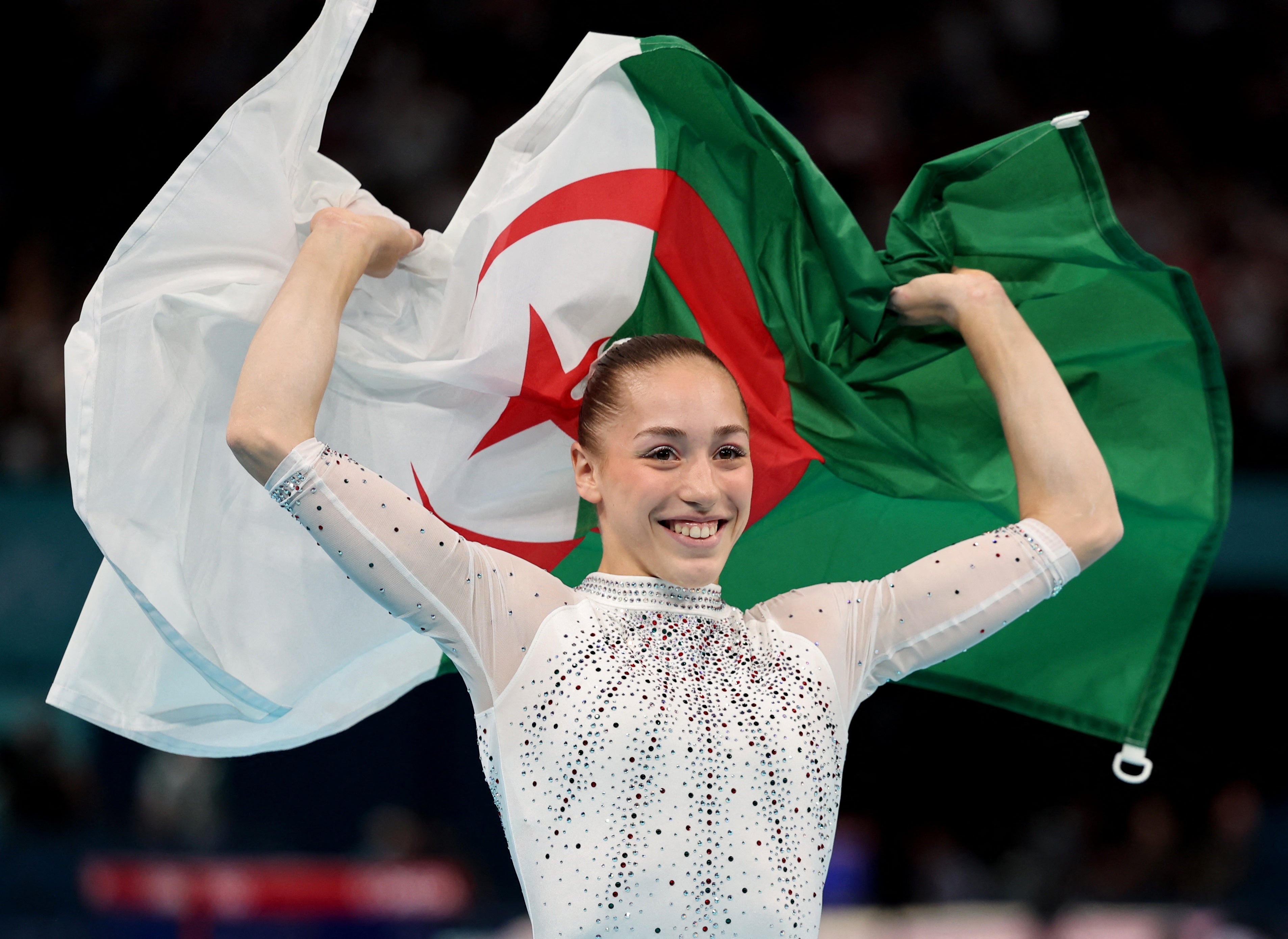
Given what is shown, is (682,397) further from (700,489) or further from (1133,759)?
(1133,759)

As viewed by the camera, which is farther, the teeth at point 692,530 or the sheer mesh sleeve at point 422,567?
the teeth at point 692,530

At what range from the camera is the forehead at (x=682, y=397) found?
6.66 ft

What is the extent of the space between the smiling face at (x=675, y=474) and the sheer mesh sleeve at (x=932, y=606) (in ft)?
0.71

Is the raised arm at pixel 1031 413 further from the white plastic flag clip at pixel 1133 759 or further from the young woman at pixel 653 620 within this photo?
the white plastic flag clip at pixel 1133 759

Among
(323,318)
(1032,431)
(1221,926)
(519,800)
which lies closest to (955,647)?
(1032,431)

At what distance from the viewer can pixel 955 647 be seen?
216 centimetres

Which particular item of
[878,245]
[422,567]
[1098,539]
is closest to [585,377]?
[422,567]

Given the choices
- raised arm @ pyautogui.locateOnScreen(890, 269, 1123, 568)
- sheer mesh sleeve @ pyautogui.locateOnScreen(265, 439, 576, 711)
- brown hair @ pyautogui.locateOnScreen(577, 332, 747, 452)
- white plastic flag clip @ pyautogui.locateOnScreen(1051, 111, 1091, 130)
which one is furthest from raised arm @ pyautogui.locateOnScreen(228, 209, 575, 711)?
white plastic flag clip @ pyautogui.locateOnScreen(1051, 111, 1091, 130)

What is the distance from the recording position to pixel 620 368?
2129 millimetres

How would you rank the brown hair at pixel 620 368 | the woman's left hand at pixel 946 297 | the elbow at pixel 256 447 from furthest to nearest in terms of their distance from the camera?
the woman's left hand at pixel 946 297 → the brown hair at pixel 620 368 → the elbow at pixel 256 447

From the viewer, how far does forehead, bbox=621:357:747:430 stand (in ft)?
6.66

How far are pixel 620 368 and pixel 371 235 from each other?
1.50 ft

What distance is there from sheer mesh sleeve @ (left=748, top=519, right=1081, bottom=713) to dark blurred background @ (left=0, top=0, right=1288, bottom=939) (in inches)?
93.0

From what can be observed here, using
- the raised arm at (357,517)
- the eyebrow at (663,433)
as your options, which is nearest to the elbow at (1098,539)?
the eyebrow at (663,433)
